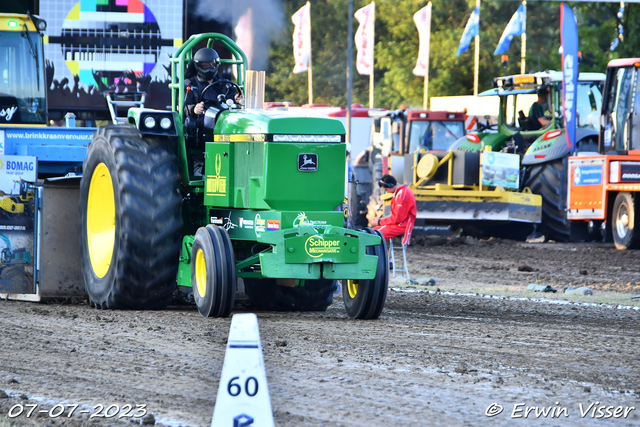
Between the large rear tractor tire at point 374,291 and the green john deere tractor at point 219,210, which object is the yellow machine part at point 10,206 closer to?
the green john deere tractor at point 219,210

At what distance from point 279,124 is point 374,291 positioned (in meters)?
1.57

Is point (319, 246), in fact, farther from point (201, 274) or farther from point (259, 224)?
point (201, 274)

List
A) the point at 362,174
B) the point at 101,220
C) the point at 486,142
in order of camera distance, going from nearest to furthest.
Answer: the point at 101,220, the point at 486,142, the point at 362,174

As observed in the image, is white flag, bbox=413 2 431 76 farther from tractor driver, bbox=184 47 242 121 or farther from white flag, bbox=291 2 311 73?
tractor driver, bbox=184 47 242 121

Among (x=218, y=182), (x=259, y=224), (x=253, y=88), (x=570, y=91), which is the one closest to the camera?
(x=259, y=224)

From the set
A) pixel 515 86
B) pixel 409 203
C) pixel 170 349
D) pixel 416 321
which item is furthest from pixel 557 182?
pixel 170 349

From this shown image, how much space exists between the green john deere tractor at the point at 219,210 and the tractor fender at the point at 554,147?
1074 centimetres

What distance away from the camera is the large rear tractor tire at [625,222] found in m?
17.1

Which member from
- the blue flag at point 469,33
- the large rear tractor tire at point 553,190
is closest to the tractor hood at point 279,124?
the large rear tractor tire at point 553,190

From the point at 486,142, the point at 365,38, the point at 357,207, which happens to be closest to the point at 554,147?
the point at 486,142

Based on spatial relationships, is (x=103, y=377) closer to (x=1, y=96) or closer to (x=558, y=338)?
(x=558, y=338)

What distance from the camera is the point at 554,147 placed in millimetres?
18828

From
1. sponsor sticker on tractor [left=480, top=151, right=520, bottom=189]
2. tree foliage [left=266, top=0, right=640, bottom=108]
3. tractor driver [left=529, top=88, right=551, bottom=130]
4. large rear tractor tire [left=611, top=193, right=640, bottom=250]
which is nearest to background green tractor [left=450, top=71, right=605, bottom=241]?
tractor driver [left=529, top=88, right=551, bottom=130]

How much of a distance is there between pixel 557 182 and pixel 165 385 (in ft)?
47.5
